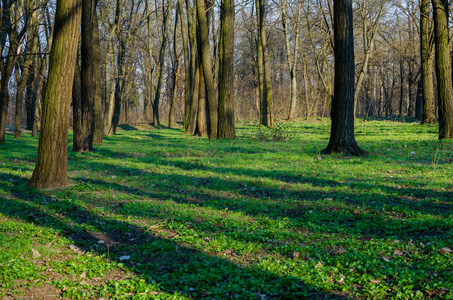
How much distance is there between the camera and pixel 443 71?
13.0m

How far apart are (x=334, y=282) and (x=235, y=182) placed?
4.73m

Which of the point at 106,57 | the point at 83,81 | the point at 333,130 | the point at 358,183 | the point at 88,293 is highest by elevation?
the point at 106,57

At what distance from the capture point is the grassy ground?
351cm

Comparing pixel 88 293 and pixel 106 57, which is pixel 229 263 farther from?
pixel 106 57

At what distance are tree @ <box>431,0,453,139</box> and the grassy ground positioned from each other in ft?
12.4

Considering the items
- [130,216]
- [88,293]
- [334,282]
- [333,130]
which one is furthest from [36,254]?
[333,130]

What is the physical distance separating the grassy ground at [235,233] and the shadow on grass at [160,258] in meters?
0.01

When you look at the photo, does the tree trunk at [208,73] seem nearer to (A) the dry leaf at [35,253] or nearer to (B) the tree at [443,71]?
(B) the tree at [443,71]

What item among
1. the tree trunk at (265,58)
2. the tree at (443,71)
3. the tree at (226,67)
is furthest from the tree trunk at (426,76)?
the tree at (226,67)

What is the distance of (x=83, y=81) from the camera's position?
12.9 meters

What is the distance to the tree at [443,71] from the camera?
40.8 feet

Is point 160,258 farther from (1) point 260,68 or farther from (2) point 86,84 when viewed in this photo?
(1) point 260,68

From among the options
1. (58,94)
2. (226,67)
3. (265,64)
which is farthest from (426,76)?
(58,94)

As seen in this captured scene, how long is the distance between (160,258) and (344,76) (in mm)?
8379
